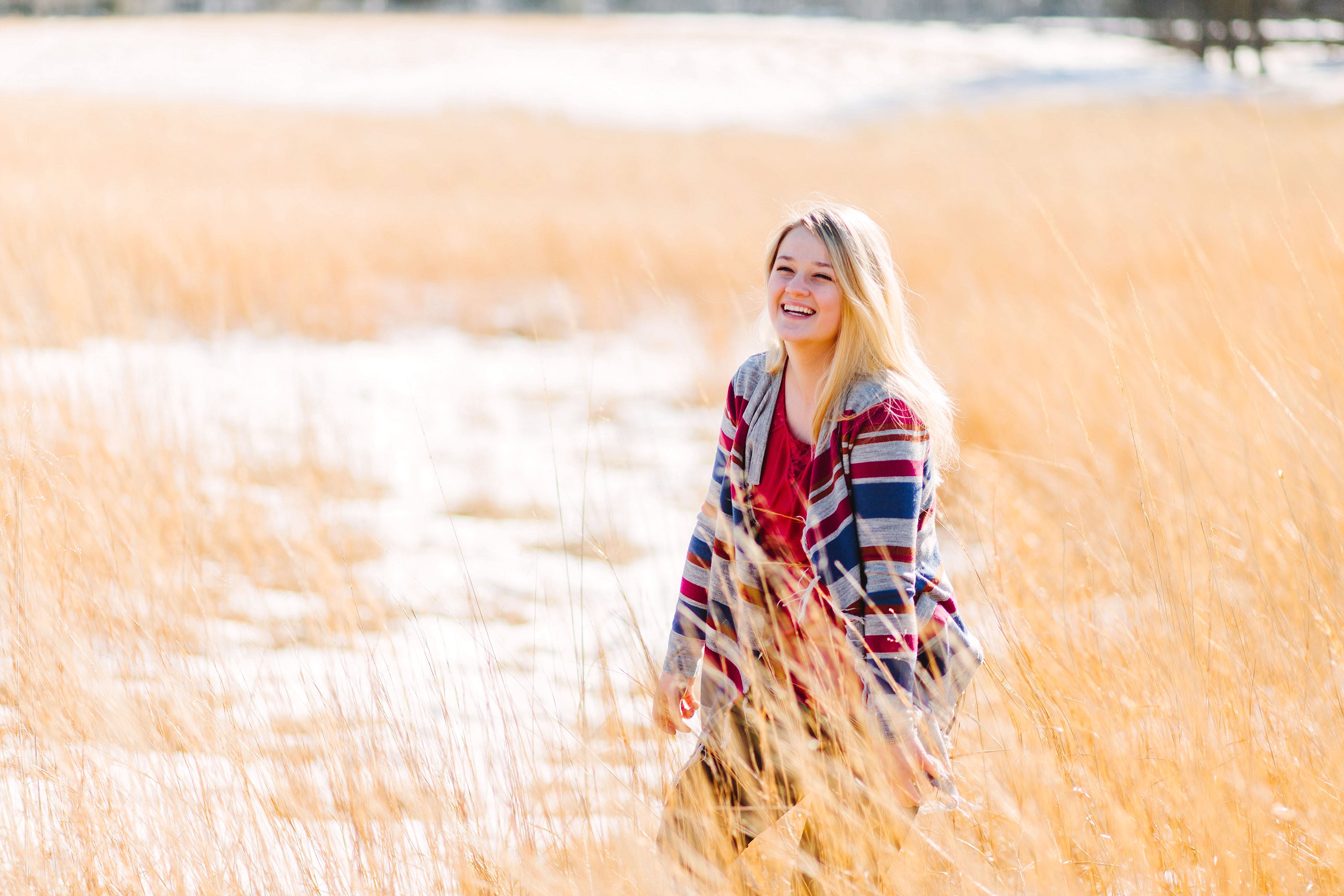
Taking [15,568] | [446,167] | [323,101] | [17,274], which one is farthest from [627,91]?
[15,568]

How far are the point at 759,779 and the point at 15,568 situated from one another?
161 centimetres

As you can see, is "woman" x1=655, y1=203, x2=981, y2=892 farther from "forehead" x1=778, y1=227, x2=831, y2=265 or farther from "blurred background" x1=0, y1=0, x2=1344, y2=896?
"blurred background" x1=0, y1=0, x2=1344, y2=896

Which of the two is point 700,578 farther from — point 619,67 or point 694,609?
point 619,67

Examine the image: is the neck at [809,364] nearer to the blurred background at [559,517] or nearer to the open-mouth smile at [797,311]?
the open-mouth smile at [797,311]

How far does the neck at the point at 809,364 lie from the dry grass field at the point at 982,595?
57 cm

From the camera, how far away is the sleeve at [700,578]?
169 cm

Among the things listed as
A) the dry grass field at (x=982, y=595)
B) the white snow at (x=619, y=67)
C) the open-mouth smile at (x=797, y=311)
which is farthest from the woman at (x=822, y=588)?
the white snow at (x=619, y=67)

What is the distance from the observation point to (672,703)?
167 centimetres

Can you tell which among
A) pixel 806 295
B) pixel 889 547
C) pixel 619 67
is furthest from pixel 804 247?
pixel 619 67

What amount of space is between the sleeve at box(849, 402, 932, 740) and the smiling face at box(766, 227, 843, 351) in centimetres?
17

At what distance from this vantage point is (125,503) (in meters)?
3.04

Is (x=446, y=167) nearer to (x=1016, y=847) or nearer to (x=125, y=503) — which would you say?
(x=125, y=503)

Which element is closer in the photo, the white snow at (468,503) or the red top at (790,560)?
the red top at (790,560)

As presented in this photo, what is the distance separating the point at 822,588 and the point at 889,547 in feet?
0.55
